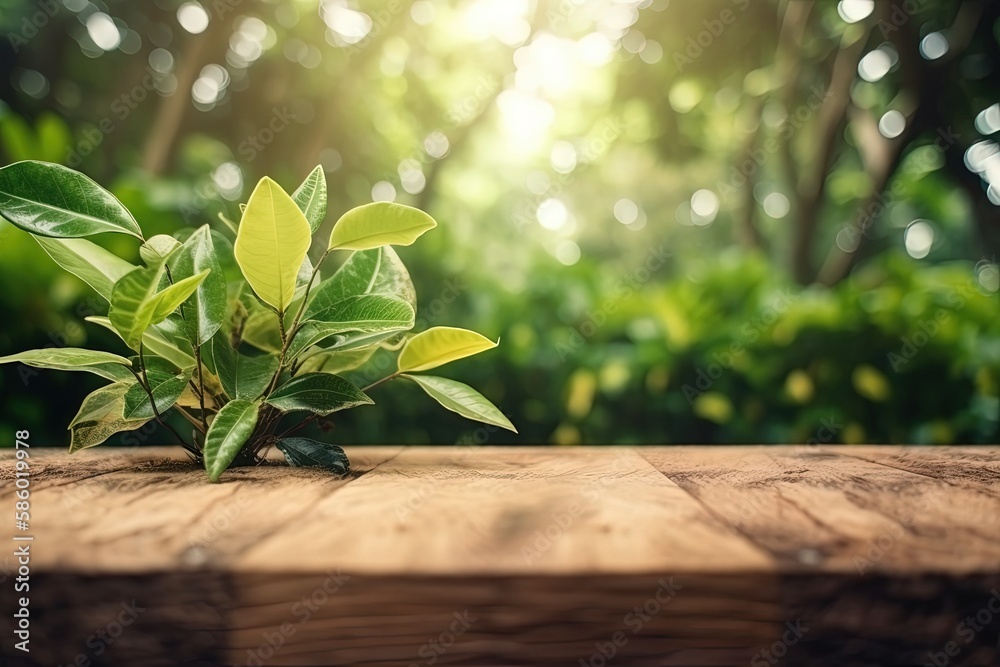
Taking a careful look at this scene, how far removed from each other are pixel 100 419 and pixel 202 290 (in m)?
0.23

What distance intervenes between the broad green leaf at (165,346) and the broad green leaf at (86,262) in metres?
0.06

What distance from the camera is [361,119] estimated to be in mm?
4801

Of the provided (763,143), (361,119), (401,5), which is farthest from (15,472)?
(763,143)

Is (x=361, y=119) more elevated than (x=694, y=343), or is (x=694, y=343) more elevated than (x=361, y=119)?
(x=361, y=119)

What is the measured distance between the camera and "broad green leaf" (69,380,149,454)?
0.82m

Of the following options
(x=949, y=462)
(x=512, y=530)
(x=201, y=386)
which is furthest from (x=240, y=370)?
(x=949, y=462)

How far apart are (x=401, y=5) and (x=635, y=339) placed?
9.01 ft

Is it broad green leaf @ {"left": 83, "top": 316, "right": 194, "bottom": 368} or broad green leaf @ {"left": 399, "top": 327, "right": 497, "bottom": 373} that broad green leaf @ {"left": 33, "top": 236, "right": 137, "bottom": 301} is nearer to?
broad green leaf @ {"left": 83, "top": 316, "right": 194, "bottom": 368}

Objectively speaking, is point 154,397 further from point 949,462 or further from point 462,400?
point 949,462

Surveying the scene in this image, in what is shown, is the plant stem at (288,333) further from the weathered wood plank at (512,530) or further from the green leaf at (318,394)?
the weathered wood plank at (512,530)

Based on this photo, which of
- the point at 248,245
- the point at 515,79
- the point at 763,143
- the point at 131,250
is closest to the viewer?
the point at 248,245

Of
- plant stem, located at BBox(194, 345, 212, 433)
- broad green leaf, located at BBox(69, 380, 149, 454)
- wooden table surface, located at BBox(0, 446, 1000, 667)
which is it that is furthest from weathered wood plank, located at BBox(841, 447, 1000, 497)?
broad green leaf, located at BBox(69, 380, 149, 454)

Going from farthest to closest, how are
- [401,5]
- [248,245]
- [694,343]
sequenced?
[401,5] → [694,343] → [248,245]

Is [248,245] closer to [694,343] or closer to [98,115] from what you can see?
[694,343]
